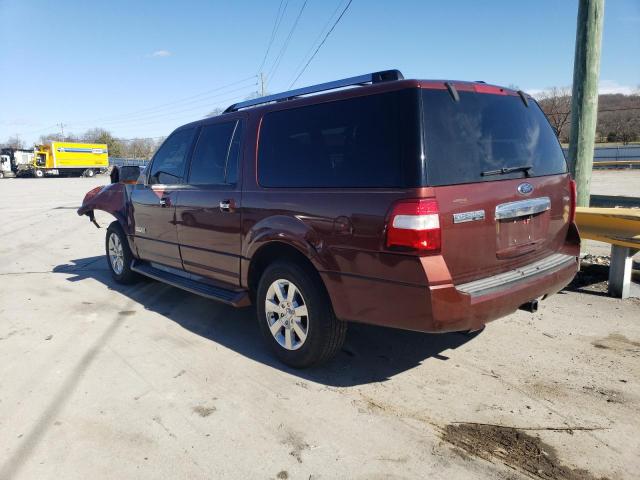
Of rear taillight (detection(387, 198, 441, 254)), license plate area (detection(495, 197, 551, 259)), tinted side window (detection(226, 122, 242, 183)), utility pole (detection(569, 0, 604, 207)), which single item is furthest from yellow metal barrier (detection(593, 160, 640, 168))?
rear taillight (detection(387, 198, 441, 254))

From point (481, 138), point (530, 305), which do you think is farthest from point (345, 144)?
point (530, 305)

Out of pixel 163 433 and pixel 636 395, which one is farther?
pixel 636 395

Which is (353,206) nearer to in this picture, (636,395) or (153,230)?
(636,395)

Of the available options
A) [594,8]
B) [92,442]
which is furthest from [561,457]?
[594,8]

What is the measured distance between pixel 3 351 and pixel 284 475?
3058 mm

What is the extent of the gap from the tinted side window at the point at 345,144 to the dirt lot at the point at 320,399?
4.80 ft

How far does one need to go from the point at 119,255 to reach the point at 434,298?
481 centimetres

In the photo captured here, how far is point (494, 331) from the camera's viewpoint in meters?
4.45

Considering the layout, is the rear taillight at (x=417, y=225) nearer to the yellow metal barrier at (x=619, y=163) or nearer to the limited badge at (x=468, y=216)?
the limited badge at (x=468, y=216)

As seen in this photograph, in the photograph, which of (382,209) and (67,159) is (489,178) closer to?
(382,209)

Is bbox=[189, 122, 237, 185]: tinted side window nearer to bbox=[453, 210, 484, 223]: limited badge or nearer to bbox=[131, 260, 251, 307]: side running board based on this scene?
bbox=[131, 260, 251, 307]: side running board

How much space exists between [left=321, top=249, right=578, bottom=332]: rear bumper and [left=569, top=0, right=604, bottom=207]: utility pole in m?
3.48

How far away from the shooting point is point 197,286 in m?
4.70

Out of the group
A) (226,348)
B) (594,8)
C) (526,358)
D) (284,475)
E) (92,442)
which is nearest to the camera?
(284,475)
